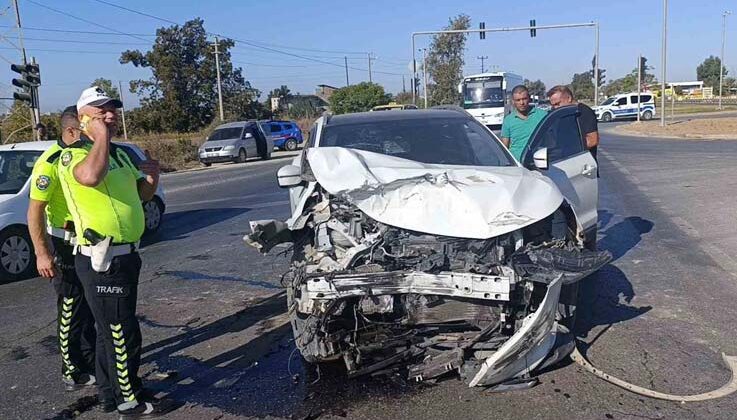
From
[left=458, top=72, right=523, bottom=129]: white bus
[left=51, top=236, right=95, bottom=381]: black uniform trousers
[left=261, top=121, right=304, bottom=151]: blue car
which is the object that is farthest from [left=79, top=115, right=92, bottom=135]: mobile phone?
[left=458, top=72, right=523, bottom=129]: white bus

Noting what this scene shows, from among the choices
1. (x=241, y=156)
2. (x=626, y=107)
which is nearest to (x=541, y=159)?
(x=241, y=156)

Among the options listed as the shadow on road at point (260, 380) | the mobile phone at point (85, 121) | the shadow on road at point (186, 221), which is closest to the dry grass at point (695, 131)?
the shadow on road at point (186, 221)

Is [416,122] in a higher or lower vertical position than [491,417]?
higher

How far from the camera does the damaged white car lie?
13.1 feet

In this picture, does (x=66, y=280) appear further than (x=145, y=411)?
Yes

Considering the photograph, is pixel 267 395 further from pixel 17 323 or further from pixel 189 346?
pixel 17 323

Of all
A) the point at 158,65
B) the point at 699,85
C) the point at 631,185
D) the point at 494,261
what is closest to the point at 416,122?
the point at 494,261

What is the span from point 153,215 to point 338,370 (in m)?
7.20

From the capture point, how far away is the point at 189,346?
5.36 meters

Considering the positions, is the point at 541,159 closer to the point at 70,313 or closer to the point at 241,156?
the point at 70,313

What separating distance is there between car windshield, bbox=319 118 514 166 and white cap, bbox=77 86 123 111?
7.22ft

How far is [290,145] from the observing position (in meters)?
36.9

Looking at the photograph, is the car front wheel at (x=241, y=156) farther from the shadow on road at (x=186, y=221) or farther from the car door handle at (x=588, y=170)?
the car door handle at (x=588, y=170)

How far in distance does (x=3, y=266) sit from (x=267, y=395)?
5113 millimetres
